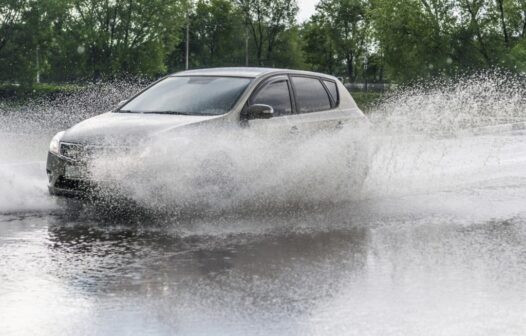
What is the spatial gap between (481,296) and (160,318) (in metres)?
2.15

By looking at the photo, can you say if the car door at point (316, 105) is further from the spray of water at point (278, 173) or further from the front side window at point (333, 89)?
the spray of water at point (278, 173)

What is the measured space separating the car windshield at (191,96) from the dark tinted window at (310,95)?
33.1 inches

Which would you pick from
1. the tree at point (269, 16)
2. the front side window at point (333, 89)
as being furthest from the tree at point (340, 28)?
the front side window at point (333, 89)

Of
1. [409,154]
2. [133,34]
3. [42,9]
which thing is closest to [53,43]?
[42,9]

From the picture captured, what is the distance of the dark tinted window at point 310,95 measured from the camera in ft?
37.4

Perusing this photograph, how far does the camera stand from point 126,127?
951 centimetres

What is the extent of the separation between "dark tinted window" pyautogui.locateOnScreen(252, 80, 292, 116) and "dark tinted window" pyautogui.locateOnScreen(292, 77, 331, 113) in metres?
0.18

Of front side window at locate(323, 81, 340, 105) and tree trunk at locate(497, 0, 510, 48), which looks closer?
front side window at locate(323, 81, 340, 105)

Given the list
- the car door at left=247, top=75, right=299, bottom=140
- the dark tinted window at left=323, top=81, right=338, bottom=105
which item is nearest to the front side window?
the dark tinted window at left=323, top=81, right=338, bottom=105

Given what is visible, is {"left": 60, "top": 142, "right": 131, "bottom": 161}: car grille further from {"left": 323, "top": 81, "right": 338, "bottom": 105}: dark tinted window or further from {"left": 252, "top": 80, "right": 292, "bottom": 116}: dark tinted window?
{"left": 323, "top": 81, "right": 338, "bottom": 105}: dark tinted window

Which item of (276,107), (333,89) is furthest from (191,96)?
(333,89)

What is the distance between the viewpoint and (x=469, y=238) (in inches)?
346

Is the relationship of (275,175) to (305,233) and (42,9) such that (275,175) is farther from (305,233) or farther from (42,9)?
(42,9)

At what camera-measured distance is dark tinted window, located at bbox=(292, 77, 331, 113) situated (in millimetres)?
11398
